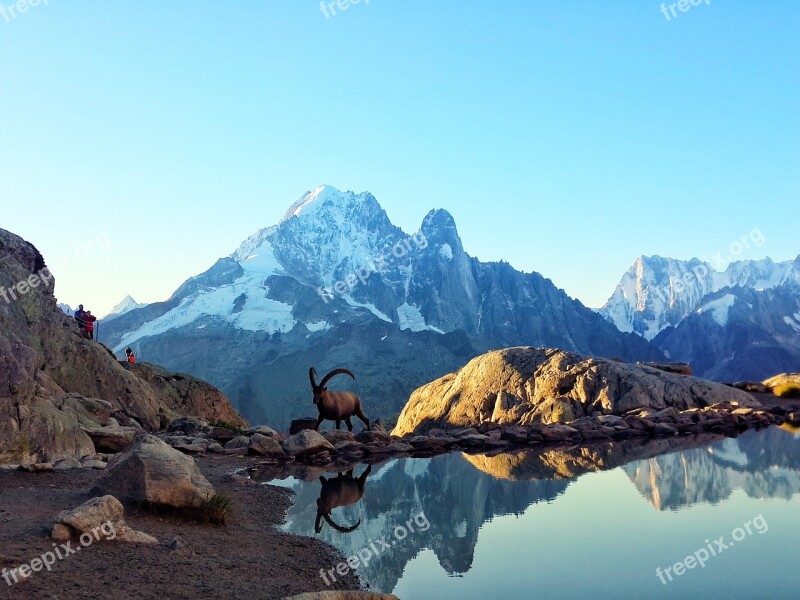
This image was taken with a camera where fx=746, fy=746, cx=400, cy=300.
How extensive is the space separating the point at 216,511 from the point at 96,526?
8.62 ft

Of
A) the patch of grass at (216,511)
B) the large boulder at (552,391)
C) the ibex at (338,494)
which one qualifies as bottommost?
the large boulder at (552,391)

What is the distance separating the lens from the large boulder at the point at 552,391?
30781 mm

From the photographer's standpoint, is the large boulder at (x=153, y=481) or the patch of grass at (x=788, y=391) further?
the patch of grass at (x=788, y=391)

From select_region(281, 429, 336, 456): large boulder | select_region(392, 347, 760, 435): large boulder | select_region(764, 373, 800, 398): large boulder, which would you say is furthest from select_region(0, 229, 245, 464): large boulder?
select_region(764, 373, 800, 398): large boulder

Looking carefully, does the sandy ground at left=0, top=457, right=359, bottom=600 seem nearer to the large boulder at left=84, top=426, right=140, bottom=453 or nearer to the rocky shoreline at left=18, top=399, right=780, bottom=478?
the large boulder at left=84, top=426, right=140, bottom=453

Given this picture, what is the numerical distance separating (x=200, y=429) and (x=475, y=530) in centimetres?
1799

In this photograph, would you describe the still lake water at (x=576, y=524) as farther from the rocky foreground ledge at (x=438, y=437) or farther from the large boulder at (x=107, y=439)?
the large boulder at (x=107, y=439)

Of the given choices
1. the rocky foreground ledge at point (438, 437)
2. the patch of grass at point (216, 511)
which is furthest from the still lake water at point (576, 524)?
the rocky foreground ledge at point (438, 437)

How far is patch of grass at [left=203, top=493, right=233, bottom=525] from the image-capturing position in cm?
1259

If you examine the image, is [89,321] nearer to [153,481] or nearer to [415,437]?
[415,437]

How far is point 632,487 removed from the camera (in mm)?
16344

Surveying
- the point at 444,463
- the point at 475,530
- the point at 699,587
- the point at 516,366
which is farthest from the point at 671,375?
the point at 699,587

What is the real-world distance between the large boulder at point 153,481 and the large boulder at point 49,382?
6587 mm

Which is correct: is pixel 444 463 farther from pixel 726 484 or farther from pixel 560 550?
pixel 560 550
